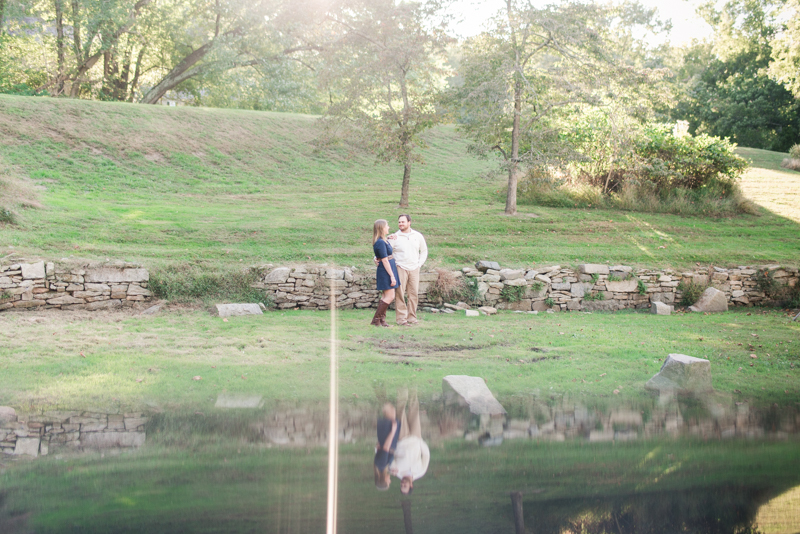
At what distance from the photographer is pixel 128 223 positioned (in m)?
13.9

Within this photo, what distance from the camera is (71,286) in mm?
10578

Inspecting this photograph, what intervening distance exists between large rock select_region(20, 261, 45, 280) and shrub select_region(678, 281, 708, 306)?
43.4ft

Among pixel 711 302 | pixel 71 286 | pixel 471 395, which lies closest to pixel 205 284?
pixel 71 286

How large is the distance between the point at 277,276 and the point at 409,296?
284cm

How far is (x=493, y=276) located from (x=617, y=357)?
4.71 metres

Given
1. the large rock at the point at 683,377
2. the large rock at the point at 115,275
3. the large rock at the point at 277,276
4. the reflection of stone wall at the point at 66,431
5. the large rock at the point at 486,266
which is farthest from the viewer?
the large rock at the point at 486,266

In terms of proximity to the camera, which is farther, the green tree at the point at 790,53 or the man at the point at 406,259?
the green tree at the point at 790,53

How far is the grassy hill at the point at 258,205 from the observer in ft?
42.9

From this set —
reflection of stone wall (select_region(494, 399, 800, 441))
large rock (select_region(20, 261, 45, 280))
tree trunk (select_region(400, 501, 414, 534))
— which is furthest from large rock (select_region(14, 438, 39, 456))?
large rock (select_region(20, 261, 45, 280))

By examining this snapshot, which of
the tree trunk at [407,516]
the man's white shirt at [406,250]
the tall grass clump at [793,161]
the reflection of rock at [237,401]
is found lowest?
the reflection of rock at [237,401]

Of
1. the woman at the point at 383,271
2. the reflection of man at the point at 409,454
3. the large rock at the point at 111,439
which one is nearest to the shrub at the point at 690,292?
the woman at the point at 383,271

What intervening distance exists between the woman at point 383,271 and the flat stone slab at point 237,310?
7.63 ft

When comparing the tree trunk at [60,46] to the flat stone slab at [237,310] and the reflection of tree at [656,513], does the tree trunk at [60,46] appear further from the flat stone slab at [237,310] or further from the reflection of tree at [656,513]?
the reflection of tree at [656,513]

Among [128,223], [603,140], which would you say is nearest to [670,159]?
[603,140]
